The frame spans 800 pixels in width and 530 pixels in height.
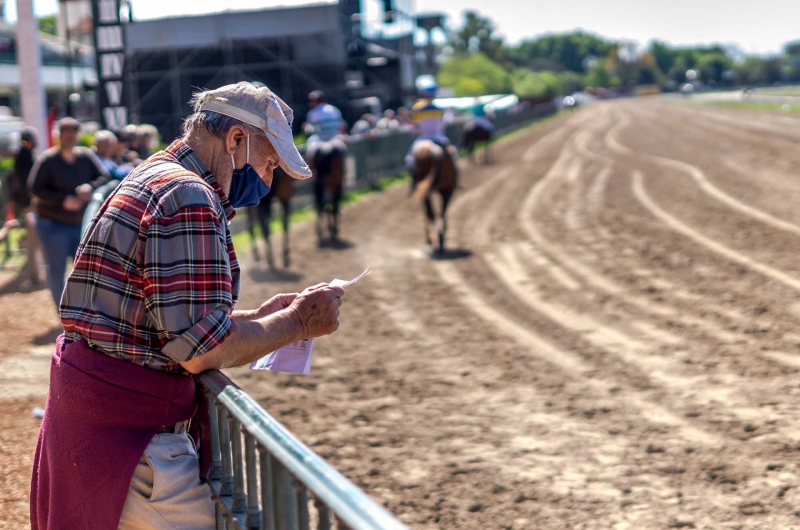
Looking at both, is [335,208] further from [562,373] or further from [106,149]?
[562,373]

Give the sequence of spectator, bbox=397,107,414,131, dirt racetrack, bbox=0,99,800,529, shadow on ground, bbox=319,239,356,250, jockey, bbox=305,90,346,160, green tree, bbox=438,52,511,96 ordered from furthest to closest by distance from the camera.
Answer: green tree, bbox=438,52,511,96 < spectator, bbox=397,107,414,131 < shadow on ground, bbox=319,239,356,250 < jockey, bbox=305,90,346,160 < dirt racetrack, bbox=0,99,800,529

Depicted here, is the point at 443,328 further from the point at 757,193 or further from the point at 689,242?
the point at 757,193

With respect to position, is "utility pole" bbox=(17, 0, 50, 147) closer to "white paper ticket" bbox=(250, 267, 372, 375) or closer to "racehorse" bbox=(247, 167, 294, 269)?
"racehorse" bbox=(247, 167, 294, 269)

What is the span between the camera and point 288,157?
103 inches

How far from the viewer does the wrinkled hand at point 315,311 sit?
103 inches

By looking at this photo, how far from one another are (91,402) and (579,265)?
9.70m

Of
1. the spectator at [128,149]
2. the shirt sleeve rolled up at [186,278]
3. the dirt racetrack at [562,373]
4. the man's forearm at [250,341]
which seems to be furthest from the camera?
the spectator at [128,149]

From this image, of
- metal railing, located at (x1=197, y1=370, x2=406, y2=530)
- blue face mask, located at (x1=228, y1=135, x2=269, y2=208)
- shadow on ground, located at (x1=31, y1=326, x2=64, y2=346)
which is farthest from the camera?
shadow on ground, located at (x1=31, y1=326, x2=64, y2=346)

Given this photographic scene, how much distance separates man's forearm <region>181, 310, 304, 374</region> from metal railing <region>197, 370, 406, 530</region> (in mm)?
116

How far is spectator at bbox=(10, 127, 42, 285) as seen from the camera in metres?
11.6

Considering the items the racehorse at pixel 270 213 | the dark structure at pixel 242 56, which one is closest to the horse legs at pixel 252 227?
the racehorse at pixel 270 213

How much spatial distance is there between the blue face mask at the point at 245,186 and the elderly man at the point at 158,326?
0.22ft

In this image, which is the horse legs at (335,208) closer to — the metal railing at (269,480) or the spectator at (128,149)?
the spectator at (128,149)

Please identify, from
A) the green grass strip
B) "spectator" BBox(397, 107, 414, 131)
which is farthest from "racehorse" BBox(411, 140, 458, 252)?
the green grass strip
